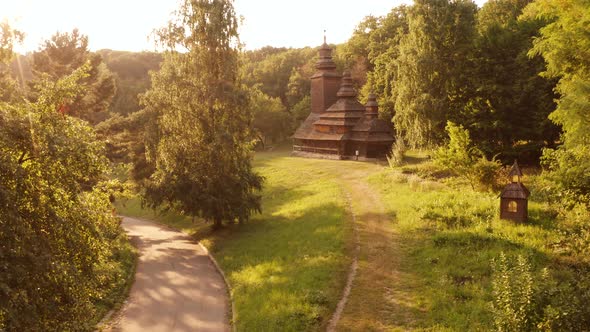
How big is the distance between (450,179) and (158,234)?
70.3ft

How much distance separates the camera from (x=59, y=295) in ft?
34.9

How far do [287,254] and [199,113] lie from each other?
1027 centimetres

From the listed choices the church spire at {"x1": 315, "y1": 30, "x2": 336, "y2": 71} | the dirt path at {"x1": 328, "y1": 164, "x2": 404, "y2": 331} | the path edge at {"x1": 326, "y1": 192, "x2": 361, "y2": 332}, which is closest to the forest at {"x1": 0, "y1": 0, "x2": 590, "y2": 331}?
the dirt path at {"x1": 328, "y1": 164, "x2": 404, "y2": 331}

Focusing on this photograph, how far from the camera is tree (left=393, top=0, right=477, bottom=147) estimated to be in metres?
35.5

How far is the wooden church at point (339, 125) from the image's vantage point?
46438 mm

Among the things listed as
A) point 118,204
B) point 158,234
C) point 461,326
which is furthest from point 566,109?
point 118,204

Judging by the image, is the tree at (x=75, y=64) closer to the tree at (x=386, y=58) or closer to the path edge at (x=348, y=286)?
the path edge at (x=348, y=286)

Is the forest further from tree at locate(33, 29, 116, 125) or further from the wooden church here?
the wooden church

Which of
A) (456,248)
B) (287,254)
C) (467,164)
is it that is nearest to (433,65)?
(467,164)

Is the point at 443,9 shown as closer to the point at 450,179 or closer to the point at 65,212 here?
the point at 450,179

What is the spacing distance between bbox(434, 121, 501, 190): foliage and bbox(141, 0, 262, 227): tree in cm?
1324

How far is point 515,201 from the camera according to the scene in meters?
20.8

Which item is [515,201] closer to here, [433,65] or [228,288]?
[228,288]

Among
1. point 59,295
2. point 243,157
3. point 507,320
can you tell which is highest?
point 243,157
